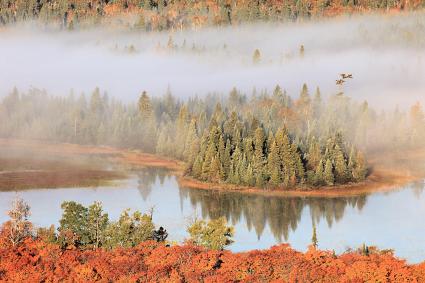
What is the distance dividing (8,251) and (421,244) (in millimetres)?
72401

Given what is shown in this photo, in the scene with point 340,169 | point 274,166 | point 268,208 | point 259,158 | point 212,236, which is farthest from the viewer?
point 340,169

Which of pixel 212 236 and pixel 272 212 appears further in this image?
pixel 272 212

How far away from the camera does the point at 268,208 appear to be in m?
161

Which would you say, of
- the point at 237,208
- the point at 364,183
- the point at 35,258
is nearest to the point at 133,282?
the point at 35,258

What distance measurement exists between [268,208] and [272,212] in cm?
455

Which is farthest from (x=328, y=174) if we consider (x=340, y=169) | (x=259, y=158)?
(x=259, y=158)

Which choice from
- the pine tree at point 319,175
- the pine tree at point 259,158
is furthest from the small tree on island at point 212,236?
Result: the pine tree at point 319,175

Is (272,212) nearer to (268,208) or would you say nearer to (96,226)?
(268,208)

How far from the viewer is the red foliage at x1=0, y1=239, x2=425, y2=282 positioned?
86750 millimetres

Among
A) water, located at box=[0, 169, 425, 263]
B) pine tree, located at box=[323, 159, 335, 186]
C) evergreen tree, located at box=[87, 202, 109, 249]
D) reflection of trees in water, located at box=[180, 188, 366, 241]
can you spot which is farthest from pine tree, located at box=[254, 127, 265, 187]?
evergreen tree, located at box=[87, 202, 109, 249]

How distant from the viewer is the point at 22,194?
555 feet

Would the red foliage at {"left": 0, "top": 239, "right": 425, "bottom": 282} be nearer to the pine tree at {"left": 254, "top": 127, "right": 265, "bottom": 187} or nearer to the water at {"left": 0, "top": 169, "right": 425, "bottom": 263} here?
the water at {"left": 0, "top": 169, "right": 425, "bottom": 263}

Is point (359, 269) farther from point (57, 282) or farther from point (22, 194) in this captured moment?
point (22, 194)

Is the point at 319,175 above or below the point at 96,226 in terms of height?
below
